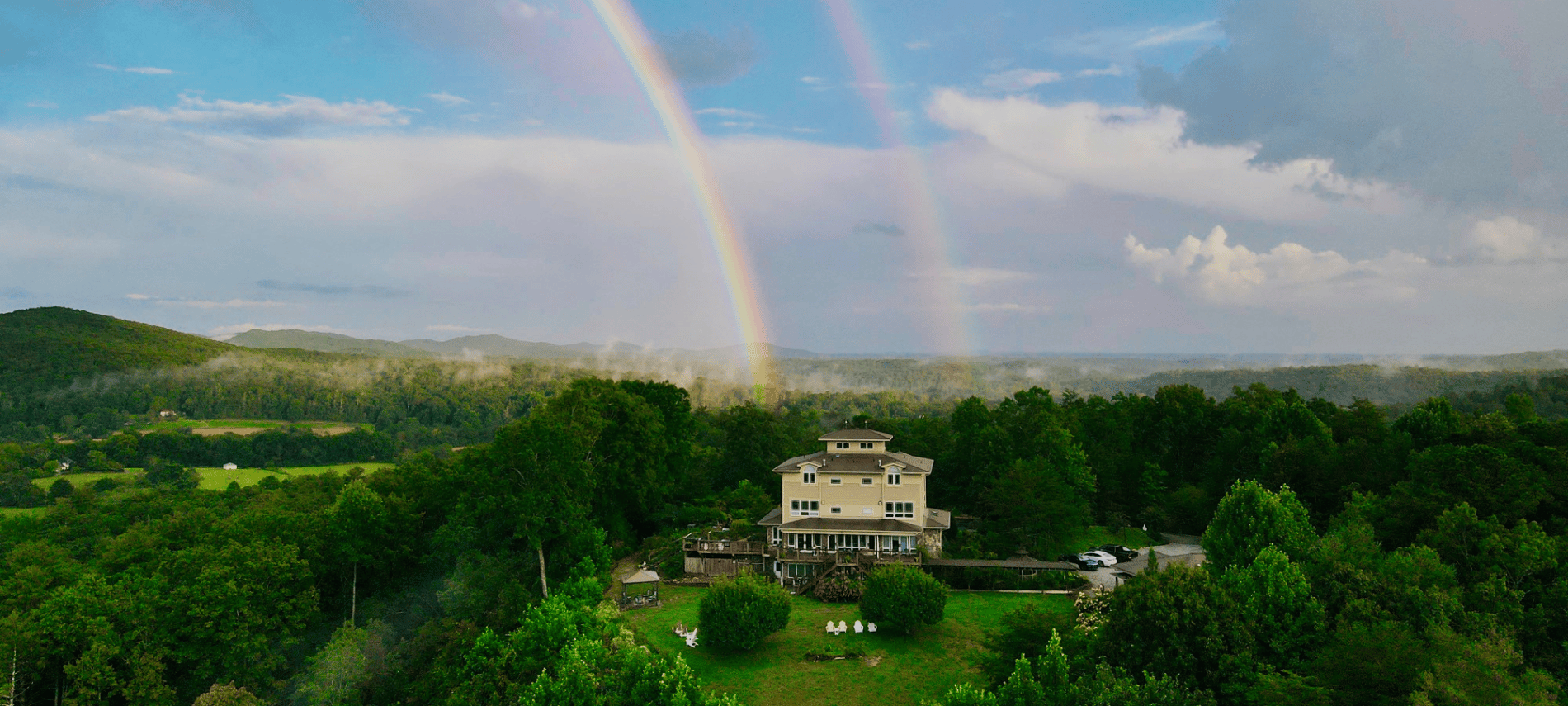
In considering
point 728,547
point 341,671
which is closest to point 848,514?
point 728,547

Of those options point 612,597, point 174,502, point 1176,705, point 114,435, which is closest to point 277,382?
point 114,435

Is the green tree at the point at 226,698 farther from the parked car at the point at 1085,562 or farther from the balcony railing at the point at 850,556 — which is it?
the parked car at the point at 1085,562

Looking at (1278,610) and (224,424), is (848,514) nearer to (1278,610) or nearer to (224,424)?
(1278,610)

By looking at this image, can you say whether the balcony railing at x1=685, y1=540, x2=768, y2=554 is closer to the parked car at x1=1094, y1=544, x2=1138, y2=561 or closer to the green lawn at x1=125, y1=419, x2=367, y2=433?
the parked car at x1=1094, y1=544, x2=1138, y2=561

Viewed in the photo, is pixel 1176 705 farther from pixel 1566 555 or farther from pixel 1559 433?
pixel 1559 433

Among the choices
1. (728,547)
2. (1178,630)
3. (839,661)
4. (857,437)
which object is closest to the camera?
(1178,630)

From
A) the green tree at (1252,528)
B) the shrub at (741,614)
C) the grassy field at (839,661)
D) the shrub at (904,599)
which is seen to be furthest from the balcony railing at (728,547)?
the green tree at (1252,528)

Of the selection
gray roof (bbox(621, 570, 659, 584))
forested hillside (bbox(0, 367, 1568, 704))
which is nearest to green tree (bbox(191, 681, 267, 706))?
forested hillside (bbox(0, 367, 1568, 704))
